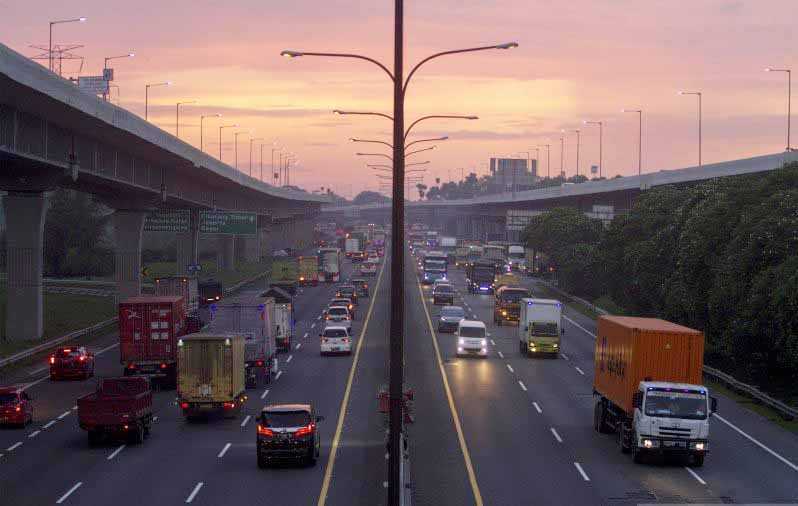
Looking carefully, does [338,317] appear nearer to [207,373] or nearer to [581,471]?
[207,373]

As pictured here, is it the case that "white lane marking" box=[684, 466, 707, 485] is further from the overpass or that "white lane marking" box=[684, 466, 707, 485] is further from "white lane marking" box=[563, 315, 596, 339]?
"white lane marking" box=[563, 315, 596, 339]

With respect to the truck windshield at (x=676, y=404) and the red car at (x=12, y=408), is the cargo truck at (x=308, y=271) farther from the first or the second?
the truck windshield at (x=676, y=404)

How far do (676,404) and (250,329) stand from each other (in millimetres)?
22674

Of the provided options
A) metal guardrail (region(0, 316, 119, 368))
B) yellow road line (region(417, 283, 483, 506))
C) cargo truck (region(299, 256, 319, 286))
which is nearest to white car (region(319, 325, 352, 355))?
yellow road line (region(417, 283, 483, 506))

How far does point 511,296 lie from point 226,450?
50007mm

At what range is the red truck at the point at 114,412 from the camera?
36.4 m

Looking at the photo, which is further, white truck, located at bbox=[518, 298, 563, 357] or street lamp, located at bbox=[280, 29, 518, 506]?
white truck, located at bbox=[518, 298, 563, 357]

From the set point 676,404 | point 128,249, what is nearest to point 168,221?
point 128,249

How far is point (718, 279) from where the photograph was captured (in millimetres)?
53219

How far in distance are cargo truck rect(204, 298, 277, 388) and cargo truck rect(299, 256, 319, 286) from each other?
2911 inches

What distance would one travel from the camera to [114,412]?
36594mm

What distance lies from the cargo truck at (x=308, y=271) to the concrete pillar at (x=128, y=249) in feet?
132

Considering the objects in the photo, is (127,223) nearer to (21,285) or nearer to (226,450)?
(21,285)

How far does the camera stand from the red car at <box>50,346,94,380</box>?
2133 inches
